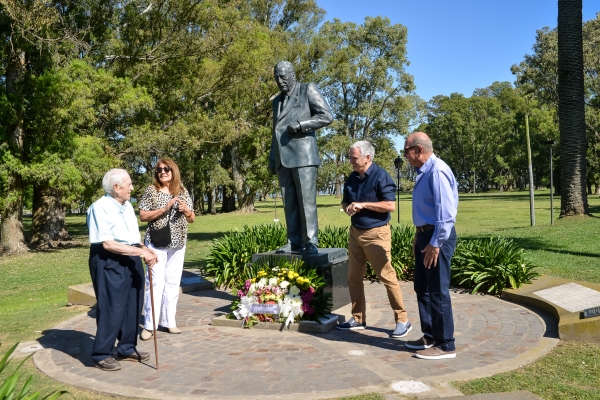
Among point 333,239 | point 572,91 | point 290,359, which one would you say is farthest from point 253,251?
point 572,91

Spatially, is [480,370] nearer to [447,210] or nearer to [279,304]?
[447,210]

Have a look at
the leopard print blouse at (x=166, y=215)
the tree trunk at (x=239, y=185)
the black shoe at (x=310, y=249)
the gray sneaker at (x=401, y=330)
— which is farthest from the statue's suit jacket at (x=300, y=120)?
the tree trunk at (x=239, y=185)

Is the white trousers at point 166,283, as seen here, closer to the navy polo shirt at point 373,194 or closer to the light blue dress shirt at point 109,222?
the light blue dress shirt at point 109,222

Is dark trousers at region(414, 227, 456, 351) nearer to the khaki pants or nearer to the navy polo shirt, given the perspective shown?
the khaki pants

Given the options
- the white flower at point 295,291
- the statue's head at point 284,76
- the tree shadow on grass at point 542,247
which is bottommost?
the tree shadow on grass at point 542,247

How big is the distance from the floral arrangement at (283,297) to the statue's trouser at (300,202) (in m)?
0.68

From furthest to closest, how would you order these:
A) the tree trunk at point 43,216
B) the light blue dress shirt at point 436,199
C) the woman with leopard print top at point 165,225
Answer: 1. the tree trunk at point 43,216
2. the woman with leopard print top at point 165,225
3. the light blue dress shirt at point 436,199

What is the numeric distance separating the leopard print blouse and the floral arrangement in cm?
100

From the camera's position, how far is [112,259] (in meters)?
4.75

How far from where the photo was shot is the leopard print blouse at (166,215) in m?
5.75

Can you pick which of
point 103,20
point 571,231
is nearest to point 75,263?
point 103,20

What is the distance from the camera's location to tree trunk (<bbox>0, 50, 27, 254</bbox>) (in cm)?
1570

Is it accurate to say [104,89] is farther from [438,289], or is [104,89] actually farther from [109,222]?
[438,289]

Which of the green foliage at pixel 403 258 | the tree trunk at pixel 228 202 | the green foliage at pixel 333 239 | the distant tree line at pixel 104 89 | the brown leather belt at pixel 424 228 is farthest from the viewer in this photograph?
the tree trunk at pixel 228 202
